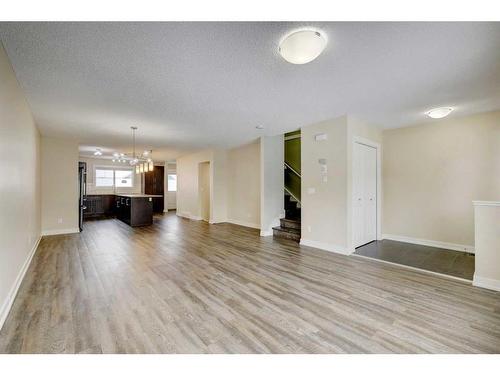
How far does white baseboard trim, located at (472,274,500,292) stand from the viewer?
261 cm

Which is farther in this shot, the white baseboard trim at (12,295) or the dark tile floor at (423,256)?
the dark tile floor at (423,256)

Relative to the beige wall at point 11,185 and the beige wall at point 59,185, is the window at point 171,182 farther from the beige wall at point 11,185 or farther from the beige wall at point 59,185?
the beige wall at point 11,185

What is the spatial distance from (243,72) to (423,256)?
419 cm

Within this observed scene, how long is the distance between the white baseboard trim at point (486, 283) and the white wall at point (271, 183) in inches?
147

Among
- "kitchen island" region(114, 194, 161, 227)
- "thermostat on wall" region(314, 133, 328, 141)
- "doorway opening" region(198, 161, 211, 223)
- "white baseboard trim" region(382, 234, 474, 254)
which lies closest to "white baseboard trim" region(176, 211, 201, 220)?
"doorway opening" region(198, 161, 211, 223)

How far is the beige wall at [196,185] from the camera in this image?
753cm

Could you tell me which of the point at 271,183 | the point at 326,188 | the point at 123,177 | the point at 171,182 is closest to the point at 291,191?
the point at 271,183

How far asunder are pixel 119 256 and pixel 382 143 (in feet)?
19.4

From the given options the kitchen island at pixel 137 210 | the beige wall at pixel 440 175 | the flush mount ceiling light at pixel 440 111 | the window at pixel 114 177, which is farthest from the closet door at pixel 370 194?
the window at pixel 114 177

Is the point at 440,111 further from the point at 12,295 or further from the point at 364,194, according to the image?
the point at 12,295

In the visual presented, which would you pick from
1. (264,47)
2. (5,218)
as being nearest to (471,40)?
(264,47)

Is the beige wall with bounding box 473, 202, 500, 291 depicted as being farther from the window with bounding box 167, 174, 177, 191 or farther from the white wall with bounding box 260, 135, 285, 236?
the window with bounding box 167, 174, 177, 191

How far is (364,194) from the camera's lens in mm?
4531

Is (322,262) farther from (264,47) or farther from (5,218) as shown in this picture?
(5,218)
